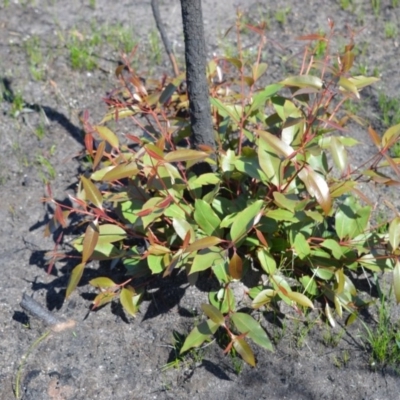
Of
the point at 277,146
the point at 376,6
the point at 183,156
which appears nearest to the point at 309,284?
the point at 277,146

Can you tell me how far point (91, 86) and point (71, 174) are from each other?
695mm

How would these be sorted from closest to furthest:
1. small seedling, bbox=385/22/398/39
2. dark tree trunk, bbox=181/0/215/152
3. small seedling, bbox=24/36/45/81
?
dark tree trunk, bbox=181/0/215/152, small seedling, bbox=24/36/45/81, small seedling, bbox=385/22/398/39

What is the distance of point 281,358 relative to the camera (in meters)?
2.46

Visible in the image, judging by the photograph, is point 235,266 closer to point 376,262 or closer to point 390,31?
point 376,262

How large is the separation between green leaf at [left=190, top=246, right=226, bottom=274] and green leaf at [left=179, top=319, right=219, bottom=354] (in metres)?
0.21

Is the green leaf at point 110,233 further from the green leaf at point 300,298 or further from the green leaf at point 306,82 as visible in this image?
the green leaf at point 306,82

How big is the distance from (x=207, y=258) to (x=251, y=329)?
30cm

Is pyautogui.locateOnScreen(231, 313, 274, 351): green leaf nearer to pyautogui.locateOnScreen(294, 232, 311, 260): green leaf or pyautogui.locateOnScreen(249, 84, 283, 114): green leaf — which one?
pyautogui.locateOnScreen(294, 232, 311, 260): green leaf

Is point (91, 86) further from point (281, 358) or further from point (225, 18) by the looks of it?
point (281, 358)

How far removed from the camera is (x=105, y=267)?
2.84 metres

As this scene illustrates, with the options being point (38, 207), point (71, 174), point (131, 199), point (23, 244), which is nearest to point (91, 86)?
point (71, 174)

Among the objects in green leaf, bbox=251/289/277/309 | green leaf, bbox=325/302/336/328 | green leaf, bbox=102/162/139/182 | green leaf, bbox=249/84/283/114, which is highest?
green leaf, bbox=249/84/283/114

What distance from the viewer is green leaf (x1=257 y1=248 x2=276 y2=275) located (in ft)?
7.93

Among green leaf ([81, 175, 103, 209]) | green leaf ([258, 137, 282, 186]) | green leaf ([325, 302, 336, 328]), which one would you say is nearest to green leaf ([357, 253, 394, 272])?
green leaf ([325, 302, 336, 328])
